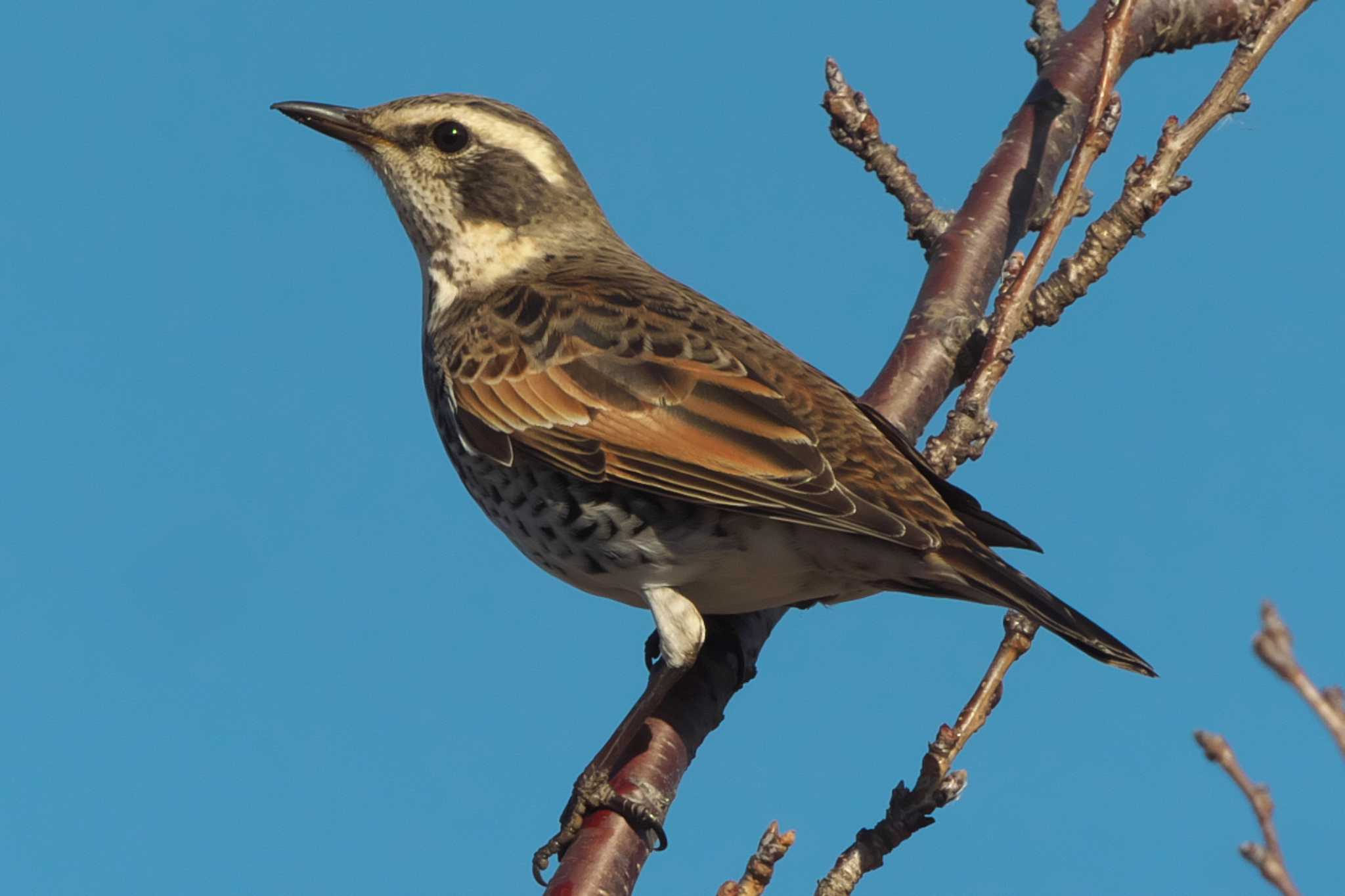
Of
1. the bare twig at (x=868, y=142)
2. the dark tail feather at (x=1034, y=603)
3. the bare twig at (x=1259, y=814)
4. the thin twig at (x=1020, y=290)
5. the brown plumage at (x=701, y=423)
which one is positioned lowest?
the bare twig at (x=1259, y=814)

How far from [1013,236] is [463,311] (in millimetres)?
2653

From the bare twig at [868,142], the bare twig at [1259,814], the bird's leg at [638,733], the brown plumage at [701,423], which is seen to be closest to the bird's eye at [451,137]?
the brown plumage at [701,423]

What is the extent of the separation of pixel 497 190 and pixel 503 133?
0.30 m

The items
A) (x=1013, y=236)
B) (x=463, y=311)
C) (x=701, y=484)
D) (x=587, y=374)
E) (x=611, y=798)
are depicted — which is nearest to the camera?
(x=611, y=798)

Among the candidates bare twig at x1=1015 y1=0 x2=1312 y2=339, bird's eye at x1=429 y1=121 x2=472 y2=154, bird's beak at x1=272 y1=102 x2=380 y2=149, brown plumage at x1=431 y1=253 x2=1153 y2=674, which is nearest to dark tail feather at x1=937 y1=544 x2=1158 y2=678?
brown plumage at x1=431 y1=253 x2=1153 y2=674

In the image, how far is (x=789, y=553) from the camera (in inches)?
235

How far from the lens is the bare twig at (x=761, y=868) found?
409 cm

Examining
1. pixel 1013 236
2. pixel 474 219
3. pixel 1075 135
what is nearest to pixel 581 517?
pixel 474 219

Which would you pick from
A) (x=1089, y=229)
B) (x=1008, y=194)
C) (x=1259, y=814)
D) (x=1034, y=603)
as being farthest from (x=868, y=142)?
(x=1259, y=814)

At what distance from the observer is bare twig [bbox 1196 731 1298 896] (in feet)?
6.97

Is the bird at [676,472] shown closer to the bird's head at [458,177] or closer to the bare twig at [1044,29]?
the bird's head at [458,177]

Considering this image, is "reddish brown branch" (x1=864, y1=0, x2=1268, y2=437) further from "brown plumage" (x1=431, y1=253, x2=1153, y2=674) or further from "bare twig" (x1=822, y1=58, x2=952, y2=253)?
"brown plumage" (x1=431, y1=253, x2=1153, y2=674)

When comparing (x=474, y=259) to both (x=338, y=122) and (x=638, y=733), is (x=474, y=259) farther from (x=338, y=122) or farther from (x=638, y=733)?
(x=638, y=733)

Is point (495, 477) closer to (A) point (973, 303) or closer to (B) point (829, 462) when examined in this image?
(B) point (829, 462)
